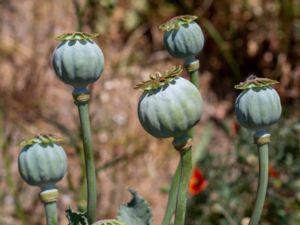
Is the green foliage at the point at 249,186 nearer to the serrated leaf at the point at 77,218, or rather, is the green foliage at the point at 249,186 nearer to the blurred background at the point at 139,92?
the blurred background at the point at 139,92

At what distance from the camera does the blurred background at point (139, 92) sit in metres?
2.37

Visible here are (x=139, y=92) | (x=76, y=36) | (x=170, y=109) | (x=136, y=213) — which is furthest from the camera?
(x=139, y=92)

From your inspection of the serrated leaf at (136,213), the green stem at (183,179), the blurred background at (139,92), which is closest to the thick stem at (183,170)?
the green stem at (183,179)

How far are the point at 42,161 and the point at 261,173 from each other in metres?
0.27

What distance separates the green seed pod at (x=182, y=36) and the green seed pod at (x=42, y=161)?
21 cm

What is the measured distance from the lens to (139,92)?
3.23 metres

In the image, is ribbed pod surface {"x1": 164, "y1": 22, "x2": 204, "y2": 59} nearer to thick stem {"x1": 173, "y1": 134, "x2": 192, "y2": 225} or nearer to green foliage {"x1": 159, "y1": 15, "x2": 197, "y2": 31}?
green foliage {"x1": 159, "y1": 15, "x2": 197, "y2": 31}

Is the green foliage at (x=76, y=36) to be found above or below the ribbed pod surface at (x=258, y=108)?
above

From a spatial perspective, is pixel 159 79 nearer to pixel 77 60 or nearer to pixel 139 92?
pixel 77 60

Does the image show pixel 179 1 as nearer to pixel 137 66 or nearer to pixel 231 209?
pixel 137 66

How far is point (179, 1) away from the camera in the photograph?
339 centimetres

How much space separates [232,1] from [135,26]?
0.46 metres

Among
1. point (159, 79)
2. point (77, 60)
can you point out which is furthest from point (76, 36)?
point (159, 79)

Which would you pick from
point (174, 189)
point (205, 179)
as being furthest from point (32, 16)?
point (174, 189)
